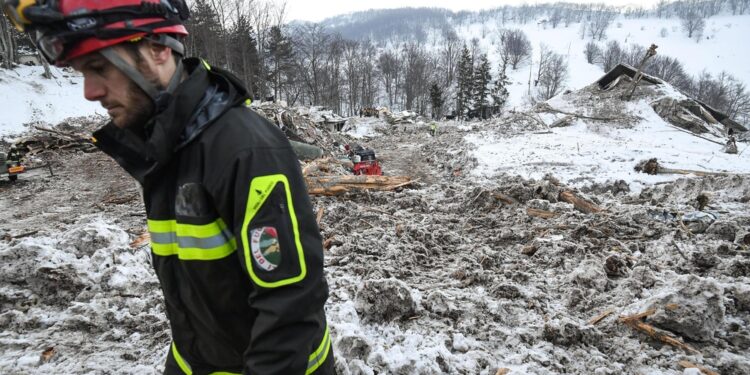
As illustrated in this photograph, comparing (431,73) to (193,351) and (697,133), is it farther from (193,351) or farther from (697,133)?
(193,351)

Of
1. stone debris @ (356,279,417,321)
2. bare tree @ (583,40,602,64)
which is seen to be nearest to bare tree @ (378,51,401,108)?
bare tree @ (583,40,602,64)

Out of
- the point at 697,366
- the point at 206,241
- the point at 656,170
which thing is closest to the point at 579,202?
the point at 656,170

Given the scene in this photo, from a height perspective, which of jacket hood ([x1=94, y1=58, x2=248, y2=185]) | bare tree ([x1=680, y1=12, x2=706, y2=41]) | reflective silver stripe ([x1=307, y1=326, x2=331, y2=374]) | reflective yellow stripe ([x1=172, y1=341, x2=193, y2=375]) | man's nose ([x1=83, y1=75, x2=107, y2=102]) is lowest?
reflective yellow stripe ([x1=172, y1=341, x2=193, y2=375])

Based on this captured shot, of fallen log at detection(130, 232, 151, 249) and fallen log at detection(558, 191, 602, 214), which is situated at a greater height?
fallen log at detection(130, 232, 151, 249)

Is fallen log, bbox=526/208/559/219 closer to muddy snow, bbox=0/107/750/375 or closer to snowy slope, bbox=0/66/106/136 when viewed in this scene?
muddy snow, bbox=0/107/750/375

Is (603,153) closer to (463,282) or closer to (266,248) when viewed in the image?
(463,282)

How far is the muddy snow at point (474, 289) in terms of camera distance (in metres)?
2.91

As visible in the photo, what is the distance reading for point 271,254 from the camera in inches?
41.6

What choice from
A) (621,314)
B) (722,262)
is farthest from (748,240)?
(621,314)

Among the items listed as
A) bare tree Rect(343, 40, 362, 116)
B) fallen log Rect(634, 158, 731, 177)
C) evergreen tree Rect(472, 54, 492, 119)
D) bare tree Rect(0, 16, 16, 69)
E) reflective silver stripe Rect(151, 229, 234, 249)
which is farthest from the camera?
bare tree Rect(343, 40, 362, 116)

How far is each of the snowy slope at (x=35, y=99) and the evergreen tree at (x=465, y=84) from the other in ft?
148

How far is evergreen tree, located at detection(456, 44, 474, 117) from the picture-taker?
2133 inches

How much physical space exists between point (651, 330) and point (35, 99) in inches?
1273

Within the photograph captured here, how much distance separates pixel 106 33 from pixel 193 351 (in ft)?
3.85
